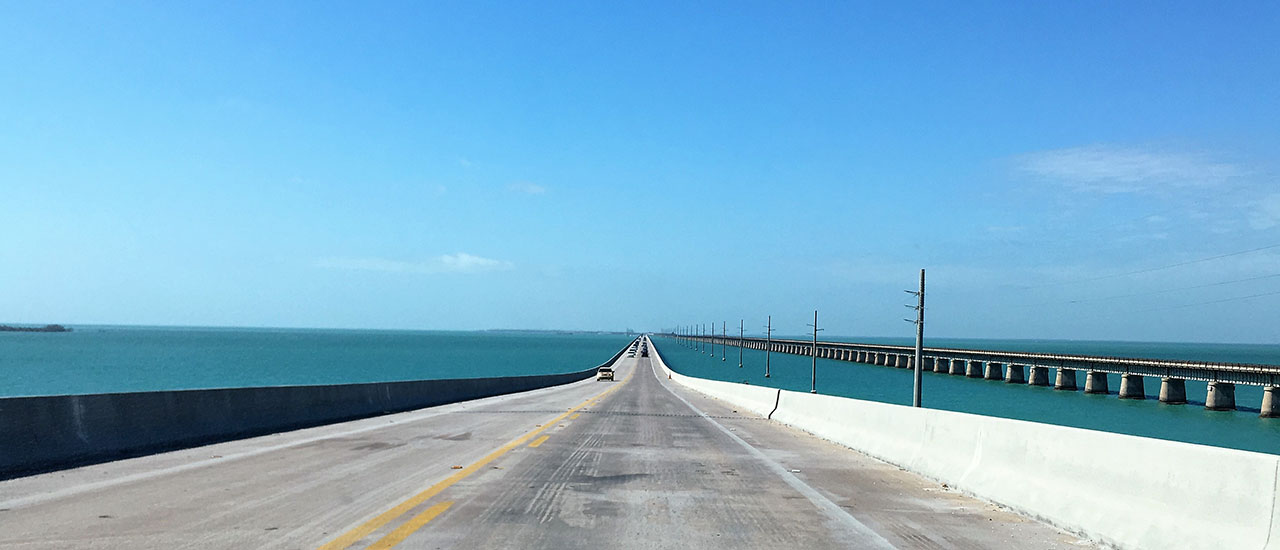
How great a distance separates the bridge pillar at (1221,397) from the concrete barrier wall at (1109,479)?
83677mm

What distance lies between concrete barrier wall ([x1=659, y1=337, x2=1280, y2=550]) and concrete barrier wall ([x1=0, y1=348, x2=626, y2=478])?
1118 centimetres

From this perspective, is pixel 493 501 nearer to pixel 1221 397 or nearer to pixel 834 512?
pixel 834 512

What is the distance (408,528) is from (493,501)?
5.61 ft

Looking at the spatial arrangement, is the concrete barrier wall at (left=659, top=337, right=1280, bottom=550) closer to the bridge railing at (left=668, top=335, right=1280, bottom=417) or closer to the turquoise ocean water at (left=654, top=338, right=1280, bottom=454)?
the turquoise ocean water at (left=654, top=338, right=1280, bottom=454)

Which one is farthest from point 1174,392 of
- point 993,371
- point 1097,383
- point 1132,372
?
point 993,371

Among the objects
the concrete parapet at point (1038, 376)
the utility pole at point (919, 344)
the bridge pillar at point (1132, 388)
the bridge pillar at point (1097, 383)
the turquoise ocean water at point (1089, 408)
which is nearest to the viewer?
the utility pole at point (919, 344)

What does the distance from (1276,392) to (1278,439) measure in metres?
16.3

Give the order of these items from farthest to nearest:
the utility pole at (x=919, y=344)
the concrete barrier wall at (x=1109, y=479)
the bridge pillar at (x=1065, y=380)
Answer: the bridge pillar at (x=1065, y=380), the utility pole at (x=919, y=344), the concrete barrier wall at (x=1109, y=479)

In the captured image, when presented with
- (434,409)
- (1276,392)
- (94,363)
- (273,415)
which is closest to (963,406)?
(1276,392)

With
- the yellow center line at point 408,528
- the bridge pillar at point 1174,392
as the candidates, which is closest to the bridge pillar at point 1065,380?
the bridge pillar at point 1174,392

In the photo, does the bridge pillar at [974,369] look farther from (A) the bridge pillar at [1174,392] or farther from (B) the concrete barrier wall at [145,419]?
(B) the concrete barrier wall at [145,419]

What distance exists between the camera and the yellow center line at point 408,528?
713cm

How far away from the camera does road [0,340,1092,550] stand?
757 centimetres

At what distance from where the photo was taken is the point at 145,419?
1439 cm
